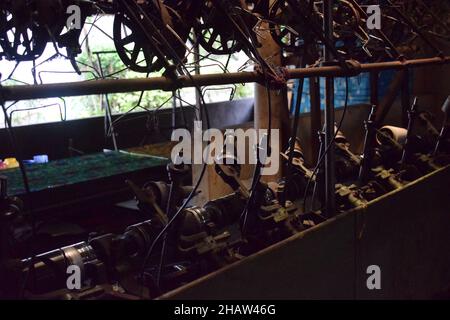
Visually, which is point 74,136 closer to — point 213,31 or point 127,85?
point 213,31

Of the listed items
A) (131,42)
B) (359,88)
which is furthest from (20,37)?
(359,88)

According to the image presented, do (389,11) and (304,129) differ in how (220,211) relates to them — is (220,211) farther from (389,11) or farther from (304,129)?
(304,129)

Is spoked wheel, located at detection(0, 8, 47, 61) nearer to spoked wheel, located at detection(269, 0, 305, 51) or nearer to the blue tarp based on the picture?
spoked wheel, located at detection(269, 0, 305, 51)

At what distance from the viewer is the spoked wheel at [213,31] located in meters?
1.87

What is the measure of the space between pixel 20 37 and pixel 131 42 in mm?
373

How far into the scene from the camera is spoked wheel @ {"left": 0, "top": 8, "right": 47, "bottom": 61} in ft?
5.04

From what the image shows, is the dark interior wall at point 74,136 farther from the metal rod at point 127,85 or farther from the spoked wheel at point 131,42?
the metal rod at point 127,85

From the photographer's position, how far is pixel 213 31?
1.94m

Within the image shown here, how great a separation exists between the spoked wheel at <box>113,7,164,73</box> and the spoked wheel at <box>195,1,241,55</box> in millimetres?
282

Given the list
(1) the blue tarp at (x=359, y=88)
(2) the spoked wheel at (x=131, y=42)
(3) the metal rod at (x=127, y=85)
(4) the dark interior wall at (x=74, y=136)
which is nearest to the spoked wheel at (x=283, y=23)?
(3) the metal rod at (x=127, y=85)

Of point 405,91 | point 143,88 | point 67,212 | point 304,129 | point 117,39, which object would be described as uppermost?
point 117,39

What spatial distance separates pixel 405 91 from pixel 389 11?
0.48m
